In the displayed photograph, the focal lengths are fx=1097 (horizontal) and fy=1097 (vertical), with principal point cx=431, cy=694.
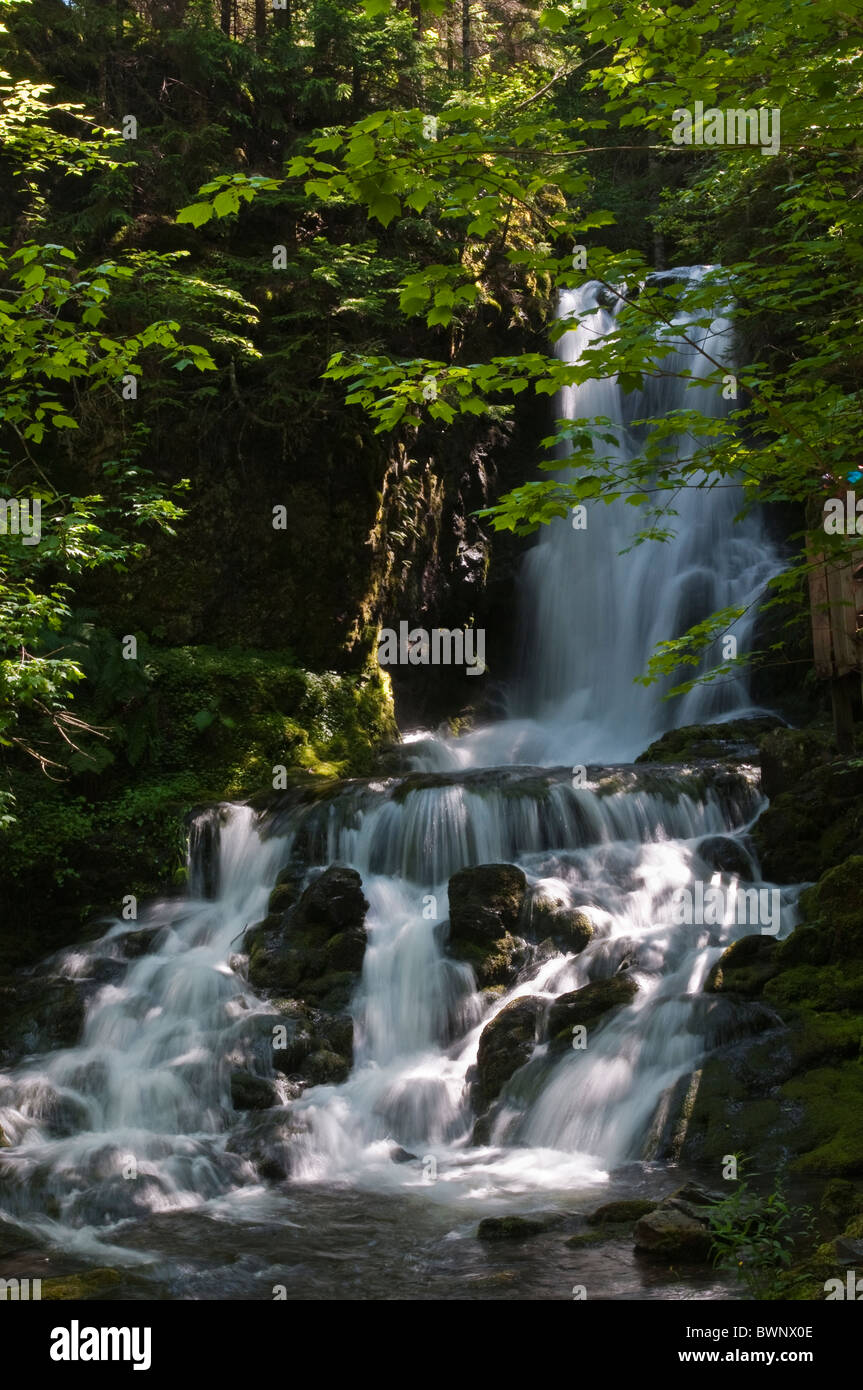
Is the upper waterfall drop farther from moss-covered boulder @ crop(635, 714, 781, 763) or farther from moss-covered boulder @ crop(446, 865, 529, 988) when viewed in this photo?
moss-covered boulder @ crop(446, 865, 529, 988)

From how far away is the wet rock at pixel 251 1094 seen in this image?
28.4ft

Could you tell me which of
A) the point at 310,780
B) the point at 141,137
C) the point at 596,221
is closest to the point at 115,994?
the point at 310,780

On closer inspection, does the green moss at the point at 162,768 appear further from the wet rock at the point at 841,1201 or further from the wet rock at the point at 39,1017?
the wet rock at the point at 841,1201

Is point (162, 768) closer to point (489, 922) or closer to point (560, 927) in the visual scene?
point (489, 922)

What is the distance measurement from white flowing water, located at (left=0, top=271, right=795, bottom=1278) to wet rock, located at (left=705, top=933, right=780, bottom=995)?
0.79 feet

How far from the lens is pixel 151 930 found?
11.4m

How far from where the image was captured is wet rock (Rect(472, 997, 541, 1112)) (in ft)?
28.6

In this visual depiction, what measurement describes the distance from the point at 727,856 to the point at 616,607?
792 cm

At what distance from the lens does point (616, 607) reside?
60.6 feet

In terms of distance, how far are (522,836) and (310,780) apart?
A: 3.23 m

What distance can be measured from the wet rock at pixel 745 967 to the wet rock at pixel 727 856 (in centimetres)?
184

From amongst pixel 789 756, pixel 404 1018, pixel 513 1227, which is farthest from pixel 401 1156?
pixel 789 756

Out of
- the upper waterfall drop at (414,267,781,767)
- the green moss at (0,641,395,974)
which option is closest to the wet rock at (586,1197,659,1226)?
the green moss at (0,641,395,974)
